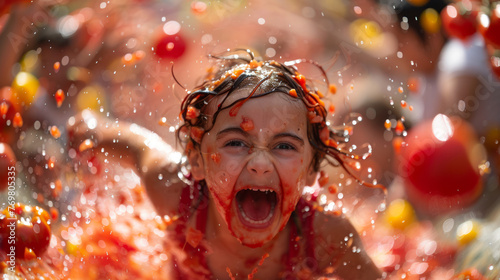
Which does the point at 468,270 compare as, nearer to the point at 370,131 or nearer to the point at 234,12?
the point at 370,131

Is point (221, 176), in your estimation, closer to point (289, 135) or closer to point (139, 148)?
point (289, 135)

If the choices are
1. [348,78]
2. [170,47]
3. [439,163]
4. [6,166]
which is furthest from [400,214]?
[6,166]

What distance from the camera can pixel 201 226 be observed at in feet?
2.74

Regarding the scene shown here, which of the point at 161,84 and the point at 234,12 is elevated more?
the point at 234,12

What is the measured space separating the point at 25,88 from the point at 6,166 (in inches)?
4.7

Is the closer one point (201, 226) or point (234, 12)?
point (201, 226)

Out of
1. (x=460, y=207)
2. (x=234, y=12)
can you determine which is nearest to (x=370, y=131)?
(x=460, y=207)

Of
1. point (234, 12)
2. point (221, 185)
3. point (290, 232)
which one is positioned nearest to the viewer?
point (221, 185)

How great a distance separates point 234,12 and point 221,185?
0.35m

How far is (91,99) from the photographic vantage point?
0.92 meters

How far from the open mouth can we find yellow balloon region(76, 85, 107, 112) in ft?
1.06

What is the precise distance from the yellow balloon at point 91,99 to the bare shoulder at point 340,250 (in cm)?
38

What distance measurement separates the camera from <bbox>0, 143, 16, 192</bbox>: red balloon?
839 millimetres

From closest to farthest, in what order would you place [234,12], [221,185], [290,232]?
[221,185] < [290,232] < [234,12]
